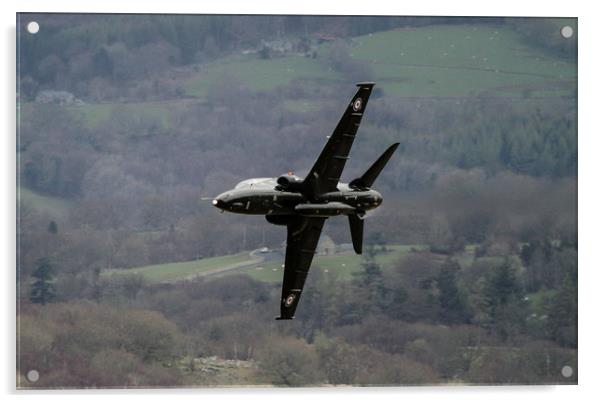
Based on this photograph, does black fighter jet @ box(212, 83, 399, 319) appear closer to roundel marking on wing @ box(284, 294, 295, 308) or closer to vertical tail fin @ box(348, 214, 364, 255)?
vertical tail fin @ box(348, 214, 364, 255)

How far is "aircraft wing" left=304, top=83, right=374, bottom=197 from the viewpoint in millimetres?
59844

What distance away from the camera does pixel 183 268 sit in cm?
7512

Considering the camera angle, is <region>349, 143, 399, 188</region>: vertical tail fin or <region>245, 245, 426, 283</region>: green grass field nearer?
<region>349, 143, 399, 188</region>: vertical tail fin

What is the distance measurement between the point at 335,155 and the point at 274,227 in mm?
15226

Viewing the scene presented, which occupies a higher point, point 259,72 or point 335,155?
point 335,155

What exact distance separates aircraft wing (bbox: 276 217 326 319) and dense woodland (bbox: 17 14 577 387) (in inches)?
340

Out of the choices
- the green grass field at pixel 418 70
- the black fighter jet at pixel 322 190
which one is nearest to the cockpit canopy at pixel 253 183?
the black fighter jet at pixel 322 190

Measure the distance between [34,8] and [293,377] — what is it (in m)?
16.8

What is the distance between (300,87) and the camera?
251 ft

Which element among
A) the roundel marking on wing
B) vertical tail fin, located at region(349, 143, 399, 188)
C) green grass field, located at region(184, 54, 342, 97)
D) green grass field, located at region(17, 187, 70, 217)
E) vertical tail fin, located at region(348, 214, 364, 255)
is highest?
vertical tail fin, located at region(349, 143, 399, 188)

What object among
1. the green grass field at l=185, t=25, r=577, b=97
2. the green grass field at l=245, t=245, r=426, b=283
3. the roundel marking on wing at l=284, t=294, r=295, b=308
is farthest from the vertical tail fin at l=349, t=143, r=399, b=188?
the green grass field at l=185, t=25, r=577, b=97

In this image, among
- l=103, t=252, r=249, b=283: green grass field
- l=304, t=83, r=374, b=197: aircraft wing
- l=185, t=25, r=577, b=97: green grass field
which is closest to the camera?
l=304, t=83, r=374, b=197: aircraft wing

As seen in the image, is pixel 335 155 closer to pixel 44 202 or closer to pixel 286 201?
pixel 286 201

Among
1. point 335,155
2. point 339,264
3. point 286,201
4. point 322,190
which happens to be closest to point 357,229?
point 322,190
